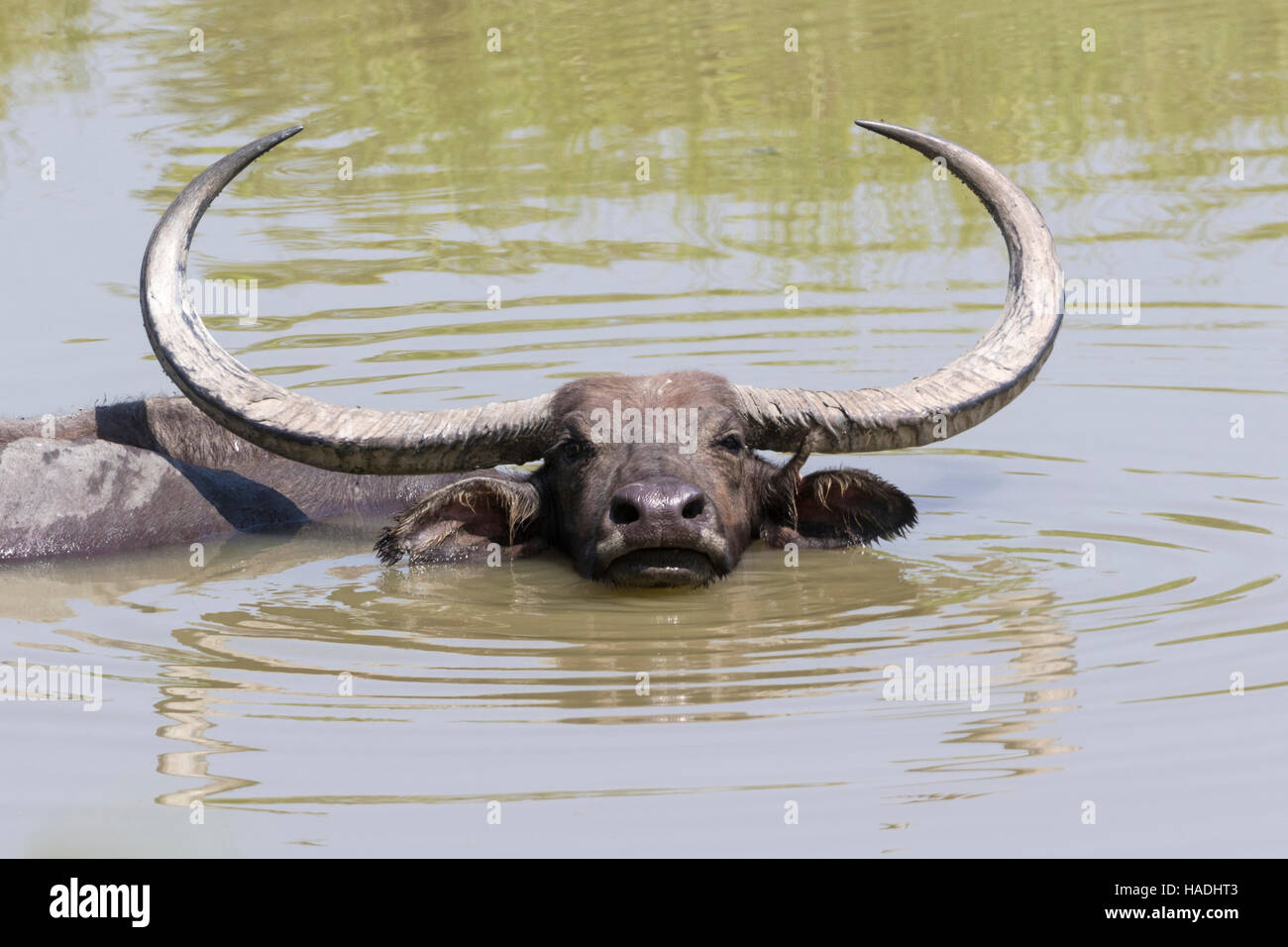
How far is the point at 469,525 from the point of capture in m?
7.20

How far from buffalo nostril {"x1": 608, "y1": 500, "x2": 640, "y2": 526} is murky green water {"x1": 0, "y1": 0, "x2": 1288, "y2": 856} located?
314 mm

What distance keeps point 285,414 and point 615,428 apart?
1.08 meters

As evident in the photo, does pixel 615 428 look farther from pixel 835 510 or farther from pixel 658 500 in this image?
pixel 835 510

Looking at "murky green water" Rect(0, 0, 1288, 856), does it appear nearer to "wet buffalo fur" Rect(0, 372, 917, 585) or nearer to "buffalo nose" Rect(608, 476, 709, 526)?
"wet buffalo fur" Rect(0, 372, 917, 585)

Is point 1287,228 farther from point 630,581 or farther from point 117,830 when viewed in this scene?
point 117,830

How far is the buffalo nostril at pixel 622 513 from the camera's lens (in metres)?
6.25

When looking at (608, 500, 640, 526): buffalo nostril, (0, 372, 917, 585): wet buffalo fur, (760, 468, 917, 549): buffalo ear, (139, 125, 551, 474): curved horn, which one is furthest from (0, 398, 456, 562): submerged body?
(608, 500, 640, 526): buffalo nostril

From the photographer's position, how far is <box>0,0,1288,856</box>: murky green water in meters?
4.82

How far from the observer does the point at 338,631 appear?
6312mm

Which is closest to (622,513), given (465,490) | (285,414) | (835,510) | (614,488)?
(614,488)

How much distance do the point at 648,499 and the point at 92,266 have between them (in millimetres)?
5864

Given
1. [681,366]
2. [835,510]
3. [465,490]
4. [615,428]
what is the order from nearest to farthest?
1. [615,428]
2. [465,490]
3. [835,510]
4. [681,366]

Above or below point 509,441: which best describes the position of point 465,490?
below

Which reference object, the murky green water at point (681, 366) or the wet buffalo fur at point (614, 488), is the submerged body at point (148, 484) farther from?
the wet buffalo fur at point (614, 488)
